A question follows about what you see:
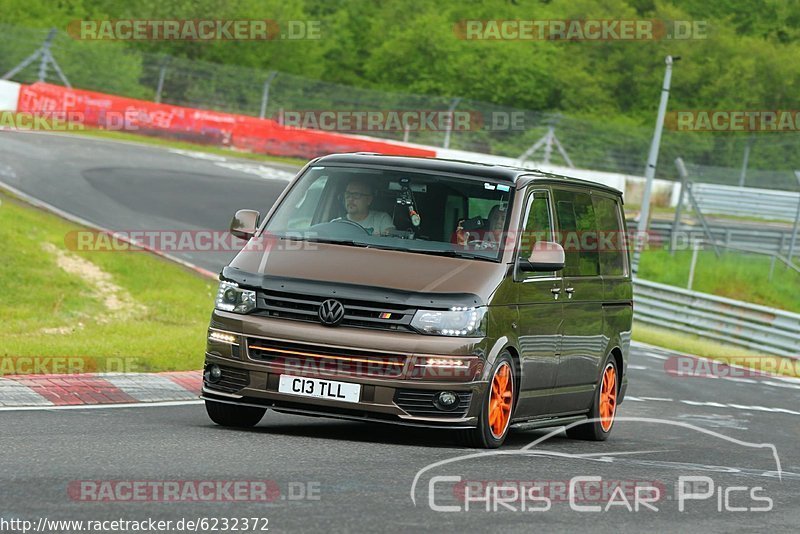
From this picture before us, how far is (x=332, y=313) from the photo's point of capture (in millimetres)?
9758

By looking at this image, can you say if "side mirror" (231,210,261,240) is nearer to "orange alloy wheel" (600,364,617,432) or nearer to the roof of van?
the roof of van

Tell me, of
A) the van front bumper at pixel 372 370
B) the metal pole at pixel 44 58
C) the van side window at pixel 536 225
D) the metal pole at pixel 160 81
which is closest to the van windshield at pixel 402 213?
the van side window at pixel 536 225

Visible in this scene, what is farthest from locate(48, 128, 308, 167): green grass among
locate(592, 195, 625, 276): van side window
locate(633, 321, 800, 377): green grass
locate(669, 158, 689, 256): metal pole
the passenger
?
the passenger

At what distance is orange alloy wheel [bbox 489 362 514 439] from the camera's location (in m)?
10.3

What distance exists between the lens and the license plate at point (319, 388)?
977 cm

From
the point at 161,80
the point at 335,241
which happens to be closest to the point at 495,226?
the point at 335,241

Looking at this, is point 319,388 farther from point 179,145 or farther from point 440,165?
point 179,145

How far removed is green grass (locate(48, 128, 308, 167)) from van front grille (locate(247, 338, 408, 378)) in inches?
1233

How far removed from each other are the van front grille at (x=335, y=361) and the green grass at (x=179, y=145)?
31314 millimetres

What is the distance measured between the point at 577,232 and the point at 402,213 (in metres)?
1.92

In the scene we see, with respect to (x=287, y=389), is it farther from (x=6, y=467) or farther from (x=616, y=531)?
(x=616, y=531)

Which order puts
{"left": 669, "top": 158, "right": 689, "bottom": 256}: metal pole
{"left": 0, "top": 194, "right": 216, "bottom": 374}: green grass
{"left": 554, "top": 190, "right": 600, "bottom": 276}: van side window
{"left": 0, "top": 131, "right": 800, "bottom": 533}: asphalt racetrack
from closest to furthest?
{"left": 0, "top": 131, "right": 800, "bottom": 533}: asphalt racetrack → {"left": 554, "top": 190, "right": 600, "bottom": 276}: van side window → {"left": 0, "top": 194, "right": 216, "bottom": 374}: green grass → {"left": 669, "top": 158, "right": 689, "bottom": 256}: metal pole

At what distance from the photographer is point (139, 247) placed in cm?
2497

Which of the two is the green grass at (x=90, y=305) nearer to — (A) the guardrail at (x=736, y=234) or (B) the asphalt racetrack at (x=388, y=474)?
(B) the asphalt racetrack at (x=388, y=474)
